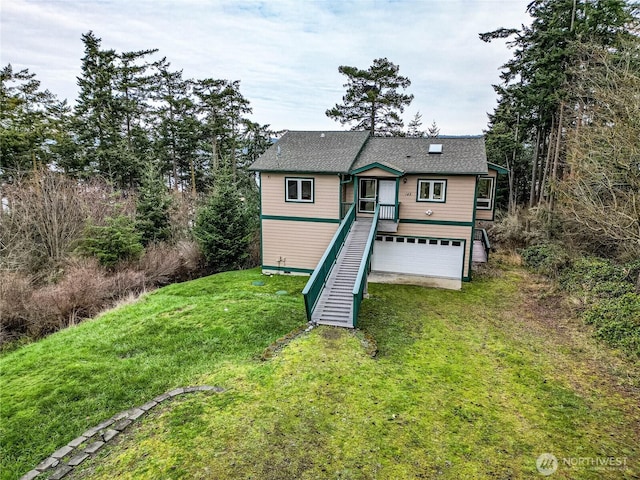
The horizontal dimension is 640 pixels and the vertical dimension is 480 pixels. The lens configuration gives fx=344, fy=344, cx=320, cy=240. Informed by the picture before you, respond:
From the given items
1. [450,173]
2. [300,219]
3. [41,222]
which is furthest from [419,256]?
[41,222]

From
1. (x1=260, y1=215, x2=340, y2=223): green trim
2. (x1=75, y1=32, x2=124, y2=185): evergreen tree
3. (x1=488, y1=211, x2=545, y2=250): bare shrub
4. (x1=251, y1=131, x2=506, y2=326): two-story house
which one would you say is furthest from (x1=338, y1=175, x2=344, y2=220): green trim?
(x1=75, y1=32, x2=124, y2=185): evergreen tree

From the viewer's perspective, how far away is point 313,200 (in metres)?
15.9

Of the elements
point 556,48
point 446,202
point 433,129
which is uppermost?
point 556,48

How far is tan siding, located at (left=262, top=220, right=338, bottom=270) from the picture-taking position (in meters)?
16.1

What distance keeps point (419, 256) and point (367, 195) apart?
3.69 meters

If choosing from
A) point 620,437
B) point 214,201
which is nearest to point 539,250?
point 620,437

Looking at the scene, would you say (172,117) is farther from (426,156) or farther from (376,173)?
(426,156)

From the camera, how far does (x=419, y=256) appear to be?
15.7 meters

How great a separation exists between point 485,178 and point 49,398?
16586mm

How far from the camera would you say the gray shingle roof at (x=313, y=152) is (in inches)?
616

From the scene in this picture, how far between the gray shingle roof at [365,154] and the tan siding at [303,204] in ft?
1.68

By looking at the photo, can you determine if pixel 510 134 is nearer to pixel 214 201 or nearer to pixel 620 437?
pixel 214 201

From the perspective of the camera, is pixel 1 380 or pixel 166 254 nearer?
pixel 1 380

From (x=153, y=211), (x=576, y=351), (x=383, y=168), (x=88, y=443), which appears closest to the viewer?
(x=88, y=443)
